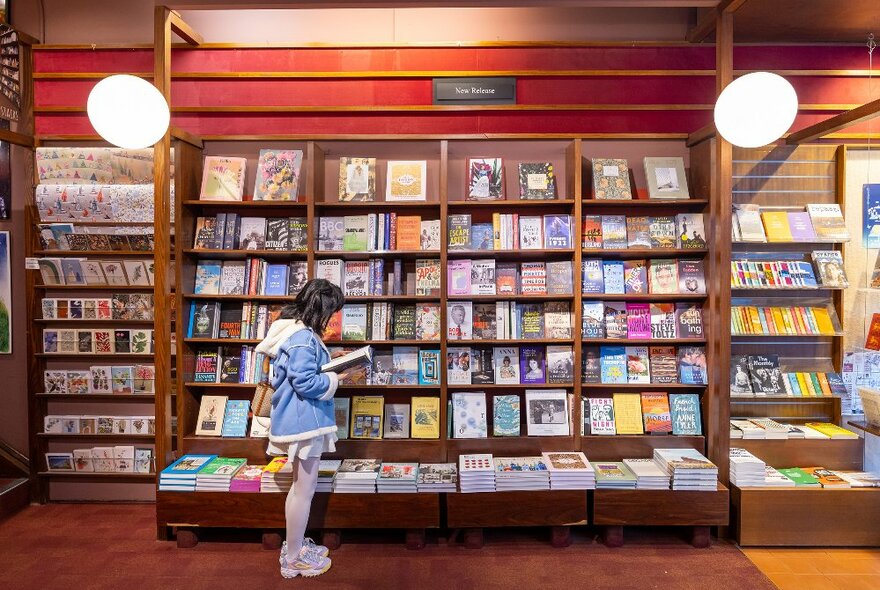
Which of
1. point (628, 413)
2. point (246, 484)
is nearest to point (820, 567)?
point (628, 413)

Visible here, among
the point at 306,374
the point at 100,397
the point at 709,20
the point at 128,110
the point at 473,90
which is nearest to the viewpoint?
the point at 306,374

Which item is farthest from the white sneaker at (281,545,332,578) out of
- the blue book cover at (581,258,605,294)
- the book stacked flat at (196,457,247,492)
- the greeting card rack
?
the blue book cover at (581,258,605,294)

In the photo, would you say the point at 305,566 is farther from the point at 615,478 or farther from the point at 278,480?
the point at 615,478

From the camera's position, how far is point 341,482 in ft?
11.5

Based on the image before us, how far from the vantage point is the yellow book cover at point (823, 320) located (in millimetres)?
3951

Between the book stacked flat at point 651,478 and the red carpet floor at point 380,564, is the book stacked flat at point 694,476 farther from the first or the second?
the red carpet floor at point 380,564

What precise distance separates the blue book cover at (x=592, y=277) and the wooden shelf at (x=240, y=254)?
71.6 inches

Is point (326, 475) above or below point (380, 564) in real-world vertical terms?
above

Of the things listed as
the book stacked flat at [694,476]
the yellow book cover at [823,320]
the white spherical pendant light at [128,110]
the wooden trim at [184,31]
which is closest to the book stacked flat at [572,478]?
the book stacked flat at [694,476]

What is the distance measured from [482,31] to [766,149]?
211 cm

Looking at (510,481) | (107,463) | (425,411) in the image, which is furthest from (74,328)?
(510,481)

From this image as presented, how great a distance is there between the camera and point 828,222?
13.0 feet

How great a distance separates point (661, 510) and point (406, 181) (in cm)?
257

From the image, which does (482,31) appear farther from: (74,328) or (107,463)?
(107,463)
